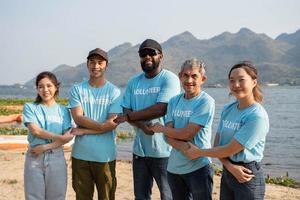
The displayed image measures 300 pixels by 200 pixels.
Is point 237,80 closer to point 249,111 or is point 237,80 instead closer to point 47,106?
point 249,111

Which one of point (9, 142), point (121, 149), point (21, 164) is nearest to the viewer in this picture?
point (21, 164)

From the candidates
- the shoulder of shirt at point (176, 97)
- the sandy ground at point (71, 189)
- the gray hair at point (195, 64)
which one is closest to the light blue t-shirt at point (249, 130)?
the gray hair at point (195, 64)

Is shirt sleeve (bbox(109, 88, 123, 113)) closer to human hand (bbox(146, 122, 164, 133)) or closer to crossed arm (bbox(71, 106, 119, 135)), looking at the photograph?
crossed arm (bbox(71, 106, 119, 135))

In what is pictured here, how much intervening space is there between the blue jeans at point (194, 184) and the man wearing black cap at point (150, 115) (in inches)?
19.1

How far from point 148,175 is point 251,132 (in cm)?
187

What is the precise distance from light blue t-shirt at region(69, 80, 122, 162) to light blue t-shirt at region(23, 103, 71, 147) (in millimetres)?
208

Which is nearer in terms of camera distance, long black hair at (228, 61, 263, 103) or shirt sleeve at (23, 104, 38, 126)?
long black hair at (228, 61, 263, 103)

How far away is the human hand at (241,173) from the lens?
394 cm

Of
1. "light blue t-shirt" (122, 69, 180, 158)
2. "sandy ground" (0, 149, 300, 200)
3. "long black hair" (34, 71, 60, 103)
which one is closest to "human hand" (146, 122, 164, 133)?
"light blue t-shirt" (122, 69, 180, 158)

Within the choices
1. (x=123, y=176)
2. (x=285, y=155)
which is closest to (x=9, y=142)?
(x=123, y=176)

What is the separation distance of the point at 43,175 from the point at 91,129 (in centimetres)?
80

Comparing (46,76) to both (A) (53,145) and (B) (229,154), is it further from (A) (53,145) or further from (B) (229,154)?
(B) (229,154)

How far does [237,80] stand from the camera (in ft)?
13.4

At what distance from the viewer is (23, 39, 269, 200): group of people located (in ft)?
15.2
